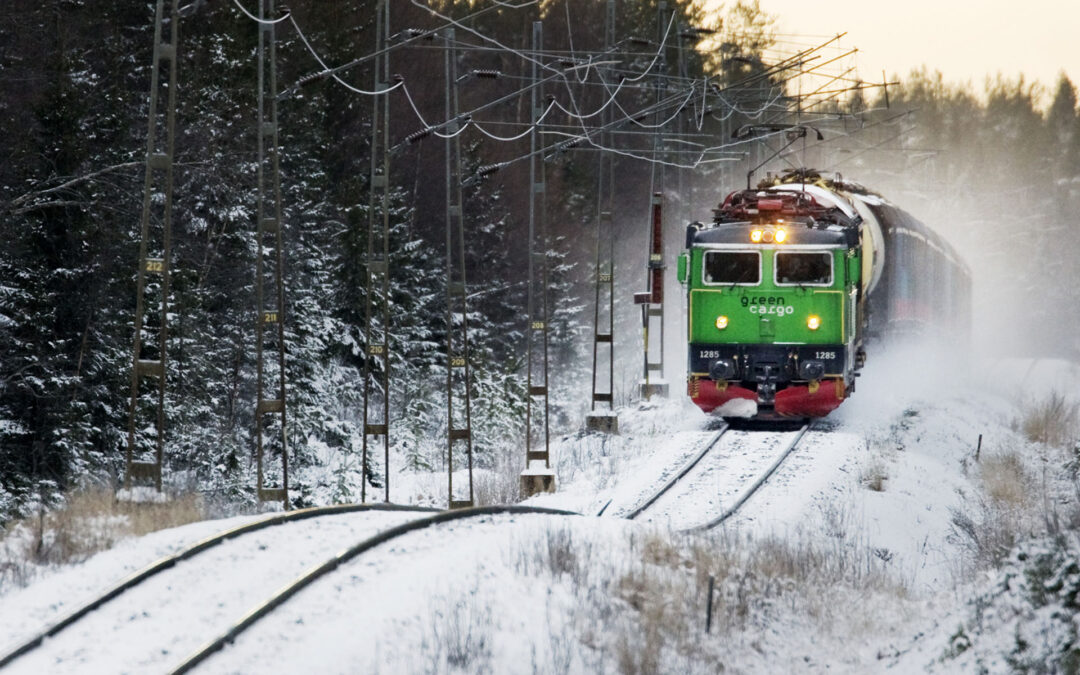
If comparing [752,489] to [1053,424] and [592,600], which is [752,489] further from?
[1053,424]

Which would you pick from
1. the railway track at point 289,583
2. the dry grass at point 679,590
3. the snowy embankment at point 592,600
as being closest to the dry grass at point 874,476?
the railway track at point 289,583

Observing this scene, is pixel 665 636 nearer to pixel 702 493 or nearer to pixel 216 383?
pixel 702 493

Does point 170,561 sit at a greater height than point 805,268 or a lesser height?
lesser

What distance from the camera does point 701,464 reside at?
62.1ft

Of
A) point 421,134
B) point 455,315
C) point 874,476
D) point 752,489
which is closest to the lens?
point 752,489

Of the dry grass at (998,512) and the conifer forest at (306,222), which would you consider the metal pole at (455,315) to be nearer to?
the conifer forest at (306,222)

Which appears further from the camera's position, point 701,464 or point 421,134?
point 701,464

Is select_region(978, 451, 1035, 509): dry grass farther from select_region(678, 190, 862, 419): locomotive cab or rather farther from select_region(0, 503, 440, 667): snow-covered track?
select_region(0, 503, 440, 667): snow-covered track

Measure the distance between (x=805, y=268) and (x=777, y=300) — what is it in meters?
0.64

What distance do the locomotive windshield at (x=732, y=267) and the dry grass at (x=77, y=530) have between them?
9759mm

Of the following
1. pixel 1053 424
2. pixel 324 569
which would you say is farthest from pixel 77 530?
pixel 1053 424

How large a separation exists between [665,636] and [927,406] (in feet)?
54.9

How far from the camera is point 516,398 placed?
1278 inches

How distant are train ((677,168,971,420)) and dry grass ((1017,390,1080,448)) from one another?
5052mm
